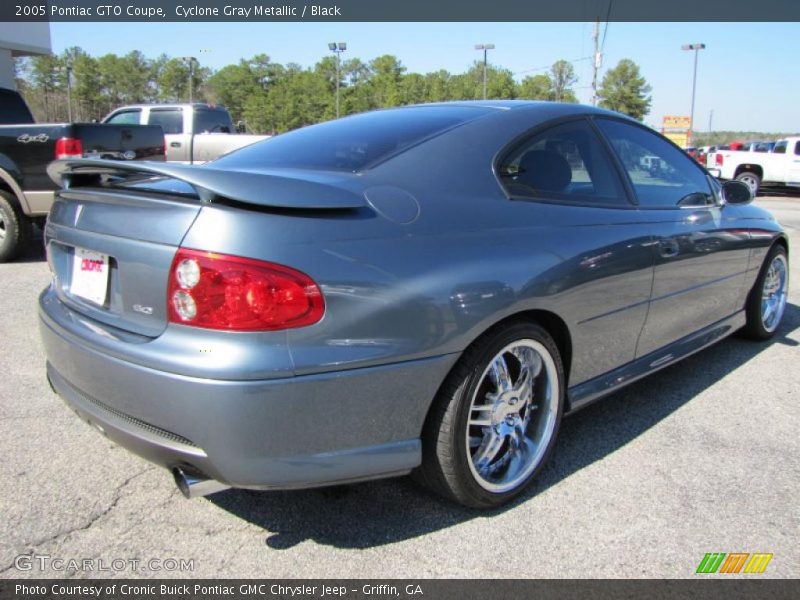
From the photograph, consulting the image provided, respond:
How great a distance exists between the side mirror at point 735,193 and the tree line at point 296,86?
63584mm

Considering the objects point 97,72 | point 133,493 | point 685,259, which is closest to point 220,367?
point 133,493

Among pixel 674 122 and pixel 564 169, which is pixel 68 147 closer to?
pixel 564 169

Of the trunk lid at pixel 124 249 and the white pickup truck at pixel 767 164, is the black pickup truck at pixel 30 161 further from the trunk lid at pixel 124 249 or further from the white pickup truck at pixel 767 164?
the white pickup truck at pixel 767 164

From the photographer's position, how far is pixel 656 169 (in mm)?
3572

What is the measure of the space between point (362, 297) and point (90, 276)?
40.3 inches

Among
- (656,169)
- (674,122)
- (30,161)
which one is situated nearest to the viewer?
(656,169)

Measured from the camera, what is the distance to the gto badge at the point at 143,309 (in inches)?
77.2

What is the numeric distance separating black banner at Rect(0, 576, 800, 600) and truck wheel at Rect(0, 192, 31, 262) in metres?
5.99

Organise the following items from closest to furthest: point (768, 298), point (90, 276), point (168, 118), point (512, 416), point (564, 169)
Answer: point (90, 276) < point (512, 416) < point (564, 169) < point (768, 298) < point (168, 118)

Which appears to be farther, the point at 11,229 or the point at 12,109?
the point at 12,109

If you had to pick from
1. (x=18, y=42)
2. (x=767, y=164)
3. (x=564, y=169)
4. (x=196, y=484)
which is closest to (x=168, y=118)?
(x=18, y=42)

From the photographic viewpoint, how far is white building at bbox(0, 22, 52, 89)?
20.7m

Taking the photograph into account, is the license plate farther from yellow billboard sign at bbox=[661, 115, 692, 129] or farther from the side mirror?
yellow billboard sign at bbox=[661, 115, 692, 129]

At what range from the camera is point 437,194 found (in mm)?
2240
